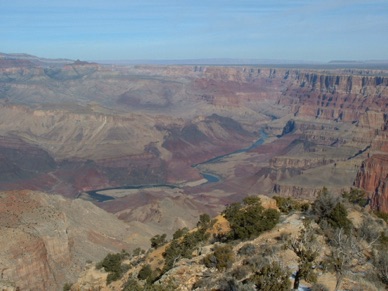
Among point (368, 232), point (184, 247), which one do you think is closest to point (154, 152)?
point (184, 247)

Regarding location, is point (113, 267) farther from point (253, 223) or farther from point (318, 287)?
point (318, 287)

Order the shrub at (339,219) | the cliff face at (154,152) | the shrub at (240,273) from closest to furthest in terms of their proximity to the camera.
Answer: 1. the shrub at (240,273)
2. the shrub at (339,219)
3. the cliff face at (154,152)

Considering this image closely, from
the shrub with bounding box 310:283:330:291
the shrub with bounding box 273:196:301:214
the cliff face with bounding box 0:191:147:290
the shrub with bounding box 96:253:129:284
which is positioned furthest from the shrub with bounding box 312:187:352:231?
the cliff face with bounding box 0:191:147:290

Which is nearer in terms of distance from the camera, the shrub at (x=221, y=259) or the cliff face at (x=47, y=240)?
the shrub at (x=221, y=259)

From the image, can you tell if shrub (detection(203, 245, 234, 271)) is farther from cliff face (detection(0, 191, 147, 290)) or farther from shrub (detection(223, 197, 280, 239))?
cliff face (detection(0, 191, 147, 290))

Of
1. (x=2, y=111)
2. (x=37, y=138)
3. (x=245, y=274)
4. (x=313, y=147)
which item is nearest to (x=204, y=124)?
(x=313, y=147)

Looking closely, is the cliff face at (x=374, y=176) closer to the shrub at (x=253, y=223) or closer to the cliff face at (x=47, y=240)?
the cliff face at (x=47, y=240)

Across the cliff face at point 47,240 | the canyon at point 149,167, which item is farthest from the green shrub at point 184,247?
the canyon at point 149,167

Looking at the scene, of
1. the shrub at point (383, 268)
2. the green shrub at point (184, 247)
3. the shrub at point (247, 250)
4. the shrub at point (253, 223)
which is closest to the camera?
the shrub at point (383, 268)

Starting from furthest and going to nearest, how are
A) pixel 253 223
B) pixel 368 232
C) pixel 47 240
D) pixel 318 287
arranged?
pixel 47 240 → pixel 253 223 → pixel 368 232 → pixel 318 287
